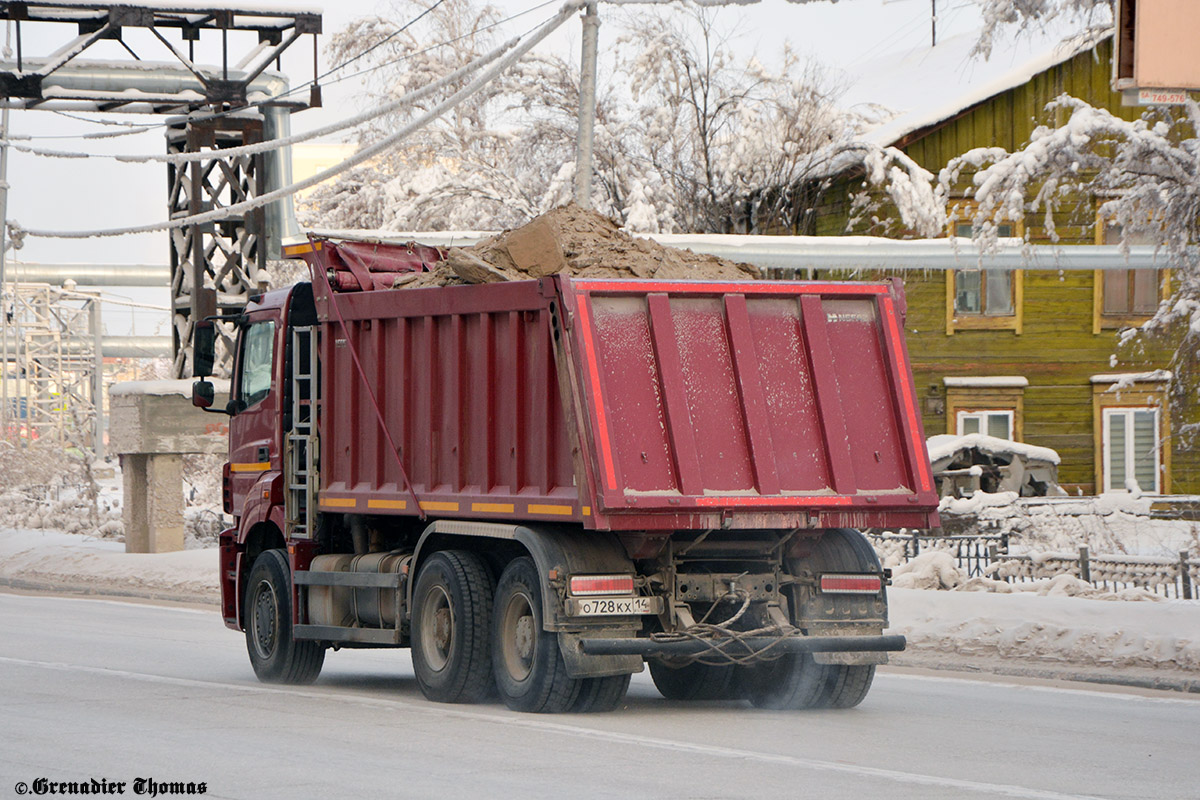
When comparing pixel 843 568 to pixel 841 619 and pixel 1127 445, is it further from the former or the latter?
pixel 1127 445

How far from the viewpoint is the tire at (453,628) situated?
11000 millimetres

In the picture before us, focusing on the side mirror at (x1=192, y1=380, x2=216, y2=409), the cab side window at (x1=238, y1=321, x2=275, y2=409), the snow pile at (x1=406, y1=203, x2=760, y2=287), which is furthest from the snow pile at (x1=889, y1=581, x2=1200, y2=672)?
the side mirror at (x1=192, y1=380, x2=216, y2=409)

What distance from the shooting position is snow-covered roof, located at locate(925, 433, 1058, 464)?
29344mm

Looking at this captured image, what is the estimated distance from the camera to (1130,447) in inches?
1336

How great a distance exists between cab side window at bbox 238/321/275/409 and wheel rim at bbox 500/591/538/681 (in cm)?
386

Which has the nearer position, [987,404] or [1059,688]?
[1059,688]

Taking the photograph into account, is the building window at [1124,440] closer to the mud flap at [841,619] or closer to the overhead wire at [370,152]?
the overhead wire at [370,152]

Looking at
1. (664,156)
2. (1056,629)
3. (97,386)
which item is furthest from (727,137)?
(97,386)

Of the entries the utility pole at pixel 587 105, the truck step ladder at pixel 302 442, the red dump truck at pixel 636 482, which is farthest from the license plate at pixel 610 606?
the utility pole at pixel 587 105

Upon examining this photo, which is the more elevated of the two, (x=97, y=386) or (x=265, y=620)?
(x=97, y=386)

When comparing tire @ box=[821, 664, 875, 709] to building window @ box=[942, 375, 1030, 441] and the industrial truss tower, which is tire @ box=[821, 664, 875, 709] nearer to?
the industrial truss tower

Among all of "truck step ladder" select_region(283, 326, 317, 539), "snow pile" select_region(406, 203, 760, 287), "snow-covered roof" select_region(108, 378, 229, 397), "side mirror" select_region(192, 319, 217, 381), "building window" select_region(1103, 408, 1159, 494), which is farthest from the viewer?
"building window" select_region(1103, 408, 1159, 494)

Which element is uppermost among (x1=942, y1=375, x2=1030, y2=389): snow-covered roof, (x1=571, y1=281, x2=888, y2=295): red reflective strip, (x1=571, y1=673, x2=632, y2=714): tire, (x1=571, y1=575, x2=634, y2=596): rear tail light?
(x1=571, y1=281, x2=888, y2=295): red reflective strip

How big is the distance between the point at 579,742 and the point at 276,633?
472 centimetres
